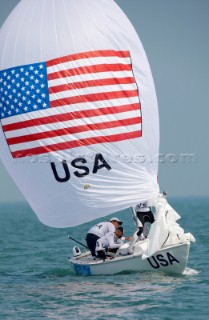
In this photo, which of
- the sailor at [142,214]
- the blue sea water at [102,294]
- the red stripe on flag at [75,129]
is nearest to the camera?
the blue sea water at [102,294]

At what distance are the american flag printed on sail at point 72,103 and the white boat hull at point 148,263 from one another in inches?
119

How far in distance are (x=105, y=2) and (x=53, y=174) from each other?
4.80 meters

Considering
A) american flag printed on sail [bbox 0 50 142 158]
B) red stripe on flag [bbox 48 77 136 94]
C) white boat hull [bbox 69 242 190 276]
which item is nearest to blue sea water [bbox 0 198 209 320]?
white boat hull [bbox 69 242 190 276]

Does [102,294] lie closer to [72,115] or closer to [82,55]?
[72,115]

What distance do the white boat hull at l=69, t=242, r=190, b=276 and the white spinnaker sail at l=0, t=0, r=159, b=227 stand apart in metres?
1.25

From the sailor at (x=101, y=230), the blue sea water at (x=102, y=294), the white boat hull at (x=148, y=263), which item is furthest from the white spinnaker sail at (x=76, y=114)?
the blue sea water at (x=102, y=294)

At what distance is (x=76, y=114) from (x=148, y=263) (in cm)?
416

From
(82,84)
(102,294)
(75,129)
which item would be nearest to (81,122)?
(75,129)

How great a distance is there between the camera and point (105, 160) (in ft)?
74.1

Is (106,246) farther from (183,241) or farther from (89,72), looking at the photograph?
(89,72)

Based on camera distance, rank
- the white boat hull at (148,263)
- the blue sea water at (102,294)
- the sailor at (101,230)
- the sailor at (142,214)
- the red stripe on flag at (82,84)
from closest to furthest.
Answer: the blue sea water at (102,294), the white boat hull at (148,263), the red stripe on flag at (82,84), the sailor at (101,230), the sailor at (142,214)

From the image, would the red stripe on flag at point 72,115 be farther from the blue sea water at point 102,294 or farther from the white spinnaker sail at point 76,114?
the blue sea water at point 102,294

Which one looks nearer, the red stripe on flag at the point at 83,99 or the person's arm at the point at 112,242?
the red stripe on flag at the point at 83,99

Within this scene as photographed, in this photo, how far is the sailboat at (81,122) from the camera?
22.5 meters
